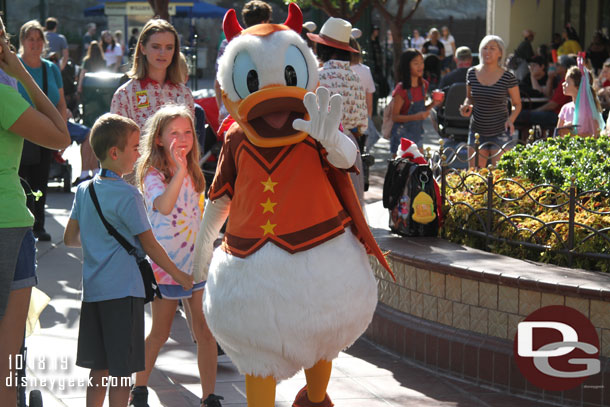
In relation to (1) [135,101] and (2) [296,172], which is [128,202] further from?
(1) [135,101]

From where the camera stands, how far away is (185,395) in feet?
17.5

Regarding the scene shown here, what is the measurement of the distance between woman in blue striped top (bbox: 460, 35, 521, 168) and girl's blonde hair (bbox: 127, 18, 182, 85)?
12.6ft

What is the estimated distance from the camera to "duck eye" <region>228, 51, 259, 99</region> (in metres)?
4.32

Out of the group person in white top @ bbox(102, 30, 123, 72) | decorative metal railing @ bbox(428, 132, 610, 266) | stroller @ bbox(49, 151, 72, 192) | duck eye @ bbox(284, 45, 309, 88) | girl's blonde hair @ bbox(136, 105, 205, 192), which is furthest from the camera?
person in white top @ bbox(102, 30, 123, 72)

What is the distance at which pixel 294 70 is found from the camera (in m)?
4.33

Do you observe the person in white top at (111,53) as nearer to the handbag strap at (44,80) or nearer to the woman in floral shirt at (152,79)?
the handbag strap at (44,80)

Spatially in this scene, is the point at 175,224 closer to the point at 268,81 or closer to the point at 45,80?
the point at 268,81

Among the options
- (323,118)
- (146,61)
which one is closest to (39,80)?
(146,61)

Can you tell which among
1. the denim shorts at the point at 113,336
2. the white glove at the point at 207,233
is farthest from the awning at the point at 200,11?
the denim shorts at the point at 113,336

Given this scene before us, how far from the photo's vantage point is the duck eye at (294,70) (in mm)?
4316

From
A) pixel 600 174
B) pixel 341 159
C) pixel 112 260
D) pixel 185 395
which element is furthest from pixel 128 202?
pixel 600 174

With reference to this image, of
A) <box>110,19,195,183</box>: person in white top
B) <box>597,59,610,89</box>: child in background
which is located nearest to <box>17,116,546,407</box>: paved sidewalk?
<box>110,19,195,183</box>: person in white top

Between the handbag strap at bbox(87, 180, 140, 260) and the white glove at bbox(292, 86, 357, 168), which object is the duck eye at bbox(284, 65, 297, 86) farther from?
the handbag strap at bbox(87, 180, 140, 260)

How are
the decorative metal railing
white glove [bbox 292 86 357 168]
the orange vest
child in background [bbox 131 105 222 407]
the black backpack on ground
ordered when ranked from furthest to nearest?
the black backpack on ground, the decorative metal railing, child in background [bbox 131 105 222 407], the orange vest, white glove [bbox 292 86 357 168]
